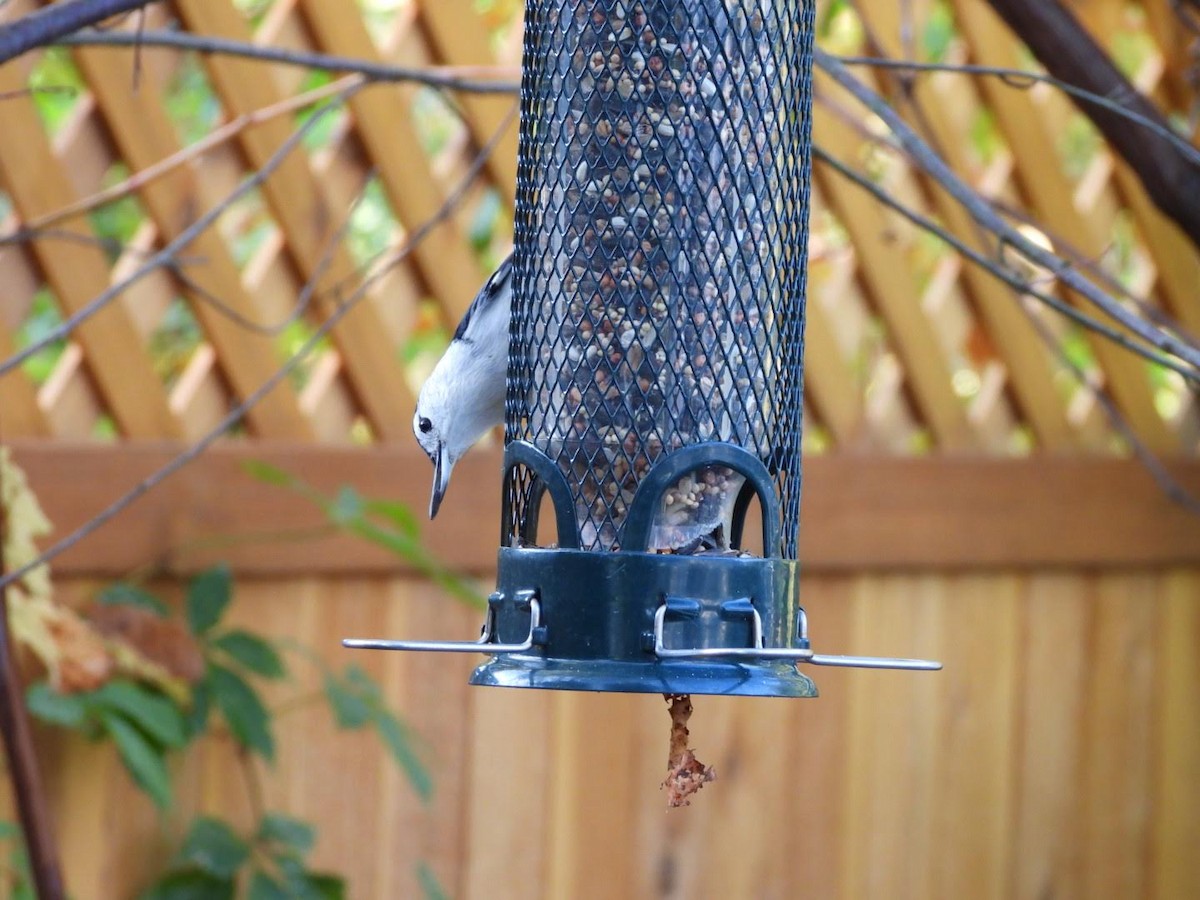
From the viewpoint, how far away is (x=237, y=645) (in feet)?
10.4

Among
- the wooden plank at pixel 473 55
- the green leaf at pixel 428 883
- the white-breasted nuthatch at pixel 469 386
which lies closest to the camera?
the white-breasted nuthatch at pixel 469 386

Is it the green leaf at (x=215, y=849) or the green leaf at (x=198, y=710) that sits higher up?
the green leaf at (x=198, y=710)

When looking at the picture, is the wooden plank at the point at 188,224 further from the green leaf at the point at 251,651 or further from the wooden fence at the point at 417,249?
the green leaf at the point at 251,651

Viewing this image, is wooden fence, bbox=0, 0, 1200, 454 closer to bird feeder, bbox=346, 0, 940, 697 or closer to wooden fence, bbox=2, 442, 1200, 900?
wooden fence, bbox=2, 442, 1200, 900

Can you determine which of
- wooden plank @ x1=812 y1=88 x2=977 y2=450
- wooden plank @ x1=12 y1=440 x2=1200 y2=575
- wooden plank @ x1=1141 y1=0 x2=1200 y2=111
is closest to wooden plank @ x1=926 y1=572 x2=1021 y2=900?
wooden plank @ x1=12 y1=440 x2=1200 y2=575

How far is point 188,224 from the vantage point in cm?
341

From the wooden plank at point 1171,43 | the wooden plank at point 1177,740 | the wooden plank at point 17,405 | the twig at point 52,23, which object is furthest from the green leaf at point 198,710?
the wooden plank at point 1171,43

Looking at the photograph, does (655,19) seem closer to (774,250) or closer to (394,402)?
(774,250)

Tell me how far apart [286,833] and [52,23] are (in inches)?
76.3

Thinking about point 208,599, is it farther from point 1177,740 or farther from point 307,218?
point 1177,740

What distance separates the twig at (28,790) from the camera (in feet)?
8.34

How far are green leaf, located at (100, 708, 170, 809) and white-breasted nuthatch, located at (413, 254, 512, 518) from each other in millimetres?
732

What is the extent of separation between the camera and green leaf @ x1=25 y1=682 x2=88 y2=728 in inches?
116

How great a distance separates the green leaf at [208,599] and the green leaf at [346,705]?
245mm
